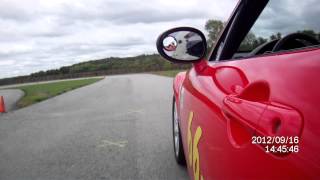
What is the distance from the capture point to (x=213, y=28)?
361 cm

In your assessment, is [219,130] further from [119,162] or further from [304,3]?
[119,162]

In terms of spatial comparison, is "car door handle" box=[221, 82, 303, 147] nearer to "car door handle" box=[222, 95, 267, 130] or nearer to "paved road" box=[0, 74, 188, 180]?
"car door handle" box=[222, 95, 267, 130]

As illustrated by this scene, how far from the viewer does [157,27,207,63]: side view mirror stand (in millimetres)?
3404

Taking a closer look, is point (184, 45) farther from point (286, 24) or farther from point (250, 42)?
point (286, 24)

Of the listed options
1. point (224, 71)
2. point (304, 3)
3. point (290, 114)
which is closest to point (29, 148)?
point (224, 71)

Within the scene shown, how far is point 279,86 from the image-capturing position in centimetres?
150

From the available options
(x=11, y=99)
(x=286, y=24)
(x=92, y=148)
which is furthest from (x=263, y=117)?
(x=11, y=99)

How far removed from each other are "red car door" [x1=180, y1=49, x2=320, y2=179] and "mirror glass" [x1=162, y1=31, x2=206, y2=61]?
1.07 meters

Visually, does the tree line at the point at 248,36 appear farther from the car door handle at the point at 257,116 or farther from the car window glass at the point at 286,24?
the car door handle at the point at 257,116

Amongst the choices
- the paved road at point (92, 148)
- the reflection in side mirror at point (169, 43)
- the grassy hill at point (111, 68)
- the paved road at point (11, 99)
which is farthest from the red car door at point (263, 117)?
the grassy hill at point (111, 68)
